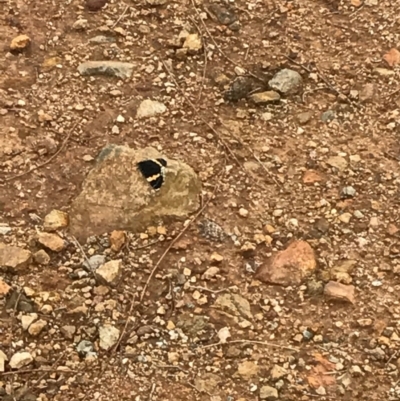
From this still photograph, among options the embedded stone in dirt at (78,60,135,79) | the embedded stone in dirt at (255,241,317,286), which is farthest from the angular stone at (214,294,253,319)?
the embedded stone in dirt at (78,60,135,79)

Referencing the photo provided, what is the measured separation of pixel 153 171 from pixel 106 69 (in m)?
0.63

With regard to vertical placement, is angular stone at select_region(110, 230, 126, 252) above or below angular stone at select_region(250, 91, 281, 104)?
below

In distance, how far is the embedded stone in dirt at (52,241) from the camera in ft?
8.05

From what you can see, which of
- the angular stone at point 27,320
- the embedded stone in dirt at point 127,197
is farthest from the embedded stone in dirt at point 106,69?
the angular stone at point 27,320

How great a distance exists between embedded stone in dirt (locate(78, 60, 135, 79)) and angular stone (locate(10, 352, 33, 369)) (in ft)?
4.22

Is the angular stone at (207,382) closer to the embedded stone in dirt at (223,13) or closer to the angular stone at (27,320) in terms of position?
the angular stone at (27,320)

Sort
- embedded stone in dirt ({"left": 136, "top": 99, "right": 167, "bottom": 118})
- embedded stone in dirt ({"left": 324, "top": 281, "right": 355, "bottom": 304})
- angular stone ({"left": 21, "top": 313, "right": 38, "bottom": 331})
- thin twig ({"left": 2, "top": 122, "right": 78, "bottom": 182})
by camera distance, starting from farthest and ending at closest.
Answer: embedded stone in dirt ({"left": 136, "top": 99, "right": 167, "bottom": 118}), thin twig ({"left": 2, "top": 122, "right": 78, "bottom": 182}), embedded stone in dirt ({"left": 324, "top": 281, "right": 355, "bottom": 304}), angular stone ({"left": 21, "top": 313, "right": 38, "bottom": 331})

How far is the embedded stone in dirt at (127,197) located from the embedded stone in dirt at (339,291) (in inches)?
21.8

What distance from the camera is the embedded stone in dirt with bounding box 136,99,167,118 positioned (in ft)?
9.45

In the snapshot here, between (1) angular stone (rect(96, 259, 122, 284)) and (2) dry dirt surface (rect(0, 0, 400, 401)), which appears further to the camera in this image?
(1) angular stone (rect(96, 259, 122, 284))

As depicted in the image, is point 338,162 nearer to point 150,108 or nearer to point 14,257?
point 150,108

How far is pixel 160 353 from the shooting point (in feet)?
7.38

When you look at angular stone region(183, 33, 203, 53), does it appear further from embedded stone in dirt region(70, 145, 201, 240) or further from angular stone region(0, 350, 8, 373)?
angular stone region(0, 350, 8, 373)

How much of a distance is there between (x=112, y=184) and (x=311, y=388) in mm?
1004
